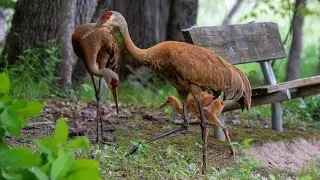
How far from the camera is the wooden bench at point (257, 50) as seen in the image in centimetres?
703

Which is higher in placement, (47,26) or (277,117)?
(47,26)

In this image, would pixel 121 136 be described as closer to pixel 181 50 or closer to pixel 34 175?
pixel 181 50

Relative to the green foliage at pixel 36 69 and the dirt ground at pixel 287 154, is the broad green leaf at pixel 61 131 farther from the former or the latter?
the green foliage at pixel 36 69

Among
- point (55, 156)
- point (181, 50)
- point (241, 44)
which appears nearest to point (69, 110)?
point (241, 44)

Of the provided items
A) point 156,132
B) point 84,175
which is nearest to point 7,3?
point 156,132

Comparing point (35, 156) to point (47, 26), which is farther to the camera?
point (47, 26)

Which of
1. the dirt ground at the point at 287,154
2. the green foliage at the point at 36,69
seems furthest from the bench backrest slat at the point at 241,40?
the green foliage at the point at 36,69

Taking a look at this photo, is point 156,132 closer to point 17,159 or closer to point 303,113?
point 303,113

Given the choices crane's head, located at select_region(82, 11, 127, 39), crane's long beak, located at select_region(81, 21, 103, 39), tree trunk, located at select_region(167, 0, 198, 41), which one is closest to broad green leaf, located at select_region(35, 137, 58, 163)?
crane's head, located at select_region(82, 11, 127, 39)

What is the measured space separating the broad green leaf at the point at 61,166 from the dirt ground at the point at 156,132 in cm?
297

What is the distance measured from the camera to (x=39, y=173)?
3.25 metres

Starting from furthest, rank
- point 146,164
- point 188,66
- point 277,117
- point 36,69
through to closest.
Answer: point 36,69
point 277,117
point 188,66
point 146,164

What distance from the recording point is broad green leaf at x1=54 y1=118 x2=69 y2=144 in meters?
3.29

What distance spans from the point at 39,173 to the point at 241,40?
4670mm
